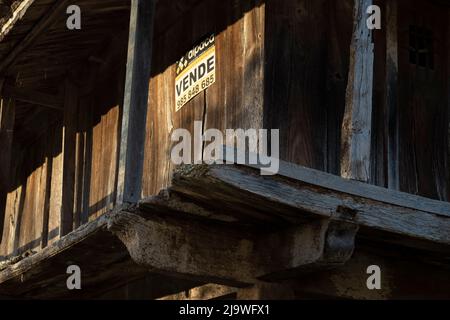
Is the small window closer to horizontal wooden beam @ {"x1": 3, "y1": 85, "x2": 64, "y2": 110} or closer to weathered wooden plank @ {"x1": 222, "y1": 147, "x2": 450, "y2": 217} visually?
weathered wooden plank @ {"x1": 222, "y1": 147, "x2": 450, "y2": 217}

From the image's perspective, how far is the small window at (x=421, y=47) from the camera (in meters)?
7.12

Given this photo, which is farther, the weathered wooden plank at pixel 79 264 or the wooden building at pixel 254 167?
the weathered wooden plank at pixel 79 264

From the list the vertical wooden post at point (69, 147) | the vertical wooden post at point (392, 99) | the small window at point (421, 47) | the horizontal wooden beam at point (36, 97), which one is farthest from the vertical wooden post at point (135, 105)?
the vertical wooden post at point (69, 147)

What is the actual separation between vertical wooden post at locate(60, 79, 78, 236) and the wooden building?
2 cm

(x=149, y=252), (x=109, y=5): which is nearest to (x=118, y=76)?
(x=109, y=5)

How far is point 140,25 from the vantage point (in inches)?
252

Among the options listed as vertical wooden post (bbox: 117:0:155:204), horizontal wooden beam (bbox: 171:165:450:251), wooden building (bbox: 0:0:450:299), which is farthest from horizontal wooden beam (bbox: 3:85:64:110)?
horizontal wooden beam (bbox: 171:165:450:251)

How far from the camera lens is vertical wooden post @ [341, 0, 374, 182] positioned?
564 centimetres

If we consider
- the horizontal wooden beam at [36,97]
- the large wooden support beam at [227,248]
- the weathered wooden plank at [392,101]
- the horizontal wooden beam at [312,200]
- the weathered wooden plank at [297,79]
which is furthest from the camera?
the horizontal wooden beam at [36,97]

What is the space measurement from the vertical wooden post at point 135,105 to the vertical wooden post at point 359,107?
124 centimetres

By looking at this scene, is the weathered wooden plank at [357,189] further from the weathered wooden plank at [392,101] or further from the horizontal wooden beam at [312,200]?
the weathered wooden plank at [392,101]

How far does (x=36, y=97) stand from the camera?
353 inches

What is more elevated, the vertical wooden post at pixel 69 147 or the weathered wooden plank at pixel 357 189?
the vertical wooden post at pixel 69 147

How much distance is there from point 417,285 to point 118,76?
3.40 meters
